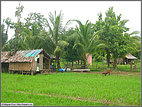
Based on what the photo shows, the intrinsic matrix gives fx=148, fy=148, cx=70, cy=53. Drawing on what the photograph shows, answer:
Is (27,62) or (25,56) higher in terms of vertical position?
(25,56)

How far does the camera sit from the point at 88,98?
18.7 ft

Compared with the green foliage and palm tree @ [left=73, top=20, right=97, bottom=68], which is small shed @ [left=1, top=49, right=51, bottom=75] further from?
the green foliage

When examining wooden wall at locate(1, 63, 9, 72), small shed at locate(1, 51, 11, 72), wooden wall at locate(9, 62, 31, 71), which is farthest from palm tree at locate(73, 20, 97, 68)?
wooden wall at locate(1, 63, 9, 72)

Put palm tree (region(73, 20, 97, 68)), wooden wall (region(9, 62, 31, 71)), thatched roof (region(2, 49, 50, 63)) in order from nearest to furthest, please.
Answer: thatched roof (region(2, 49, 50, 63)) → wooden wall (region(9, 62, 31, 71)) → palm tree (region(73, 20, 97, 68))

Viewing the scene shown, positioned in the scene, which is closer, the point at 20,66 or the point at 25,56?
the point at 25,56

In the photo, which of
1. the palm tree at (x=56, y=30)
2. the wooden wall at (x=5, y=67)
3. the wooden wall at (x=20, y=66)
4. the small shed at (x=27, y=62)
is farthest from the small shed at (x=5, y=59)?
the palm tree at (x=56, y=30)

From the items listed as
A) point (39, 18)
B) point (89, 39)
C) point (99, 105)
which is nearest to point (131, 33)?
point (89, 39)

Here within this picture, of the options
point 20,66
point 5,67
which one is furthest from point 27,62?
point 5,67

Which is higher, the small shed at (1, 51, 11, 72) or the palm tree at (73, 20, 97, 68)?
the palm tree at (73, 20, 97, 68)

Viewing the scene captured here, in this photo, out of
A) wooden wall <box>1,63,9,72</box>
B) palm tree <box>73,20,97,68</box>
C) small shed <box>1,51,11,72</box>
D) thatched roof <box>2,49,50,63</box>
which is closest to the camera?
thatched roof <box>2,49,50,63</box>

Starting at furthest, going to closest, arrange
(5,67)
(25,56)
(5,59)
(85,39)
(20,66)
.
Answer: (85,39)
(5,67)
(5,59)
(20,66)
(25,56)

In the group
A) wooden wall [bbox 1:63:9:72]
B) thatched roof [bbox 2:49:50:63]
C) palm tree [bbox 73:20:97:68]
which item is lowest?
wooden wall [bbox 1:63:9:72]

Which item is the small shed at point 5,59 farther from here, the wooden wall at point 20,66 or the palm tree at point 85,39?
the palm tree at point 85,39

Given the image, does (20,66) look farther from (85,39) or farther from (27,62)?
(85,39)
